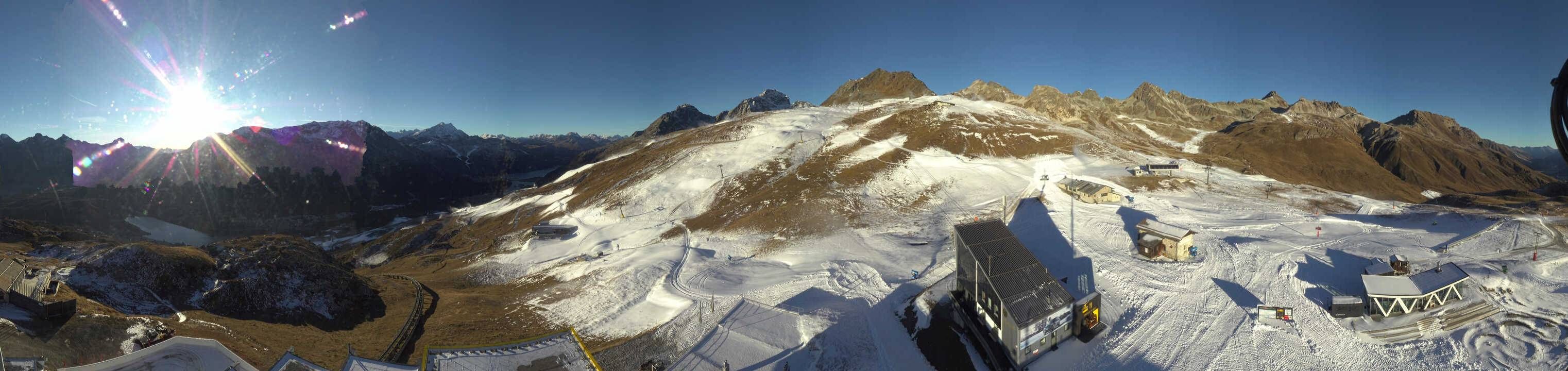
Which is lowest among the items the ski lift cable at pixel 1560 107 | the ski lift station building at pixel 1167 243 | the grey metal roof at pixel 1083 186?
the ski lift station building at pixel 1167 243

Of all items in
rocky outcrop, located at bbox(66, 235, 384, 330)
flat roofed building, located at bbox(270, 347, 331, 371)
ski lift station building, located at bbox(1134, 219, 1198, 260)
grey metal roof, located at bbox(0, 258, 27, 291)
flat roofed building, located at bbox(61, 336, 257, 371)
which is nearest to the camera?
flat roofed building, located at bbox(61, 336, 257, 371)

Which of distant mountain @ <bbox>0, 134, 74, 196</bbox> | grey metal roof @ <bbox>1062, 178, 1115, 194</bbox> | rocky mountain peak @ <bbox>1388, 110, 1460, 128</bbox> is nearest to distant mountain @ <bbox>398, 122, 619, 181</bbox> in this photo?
distant mountain @ <bbox>0, 134, 74, 196</bbox>

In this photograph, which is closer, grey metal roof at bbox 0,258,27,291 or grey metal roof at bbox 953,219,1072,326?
grey metal roof at bbox 0,258,27,291

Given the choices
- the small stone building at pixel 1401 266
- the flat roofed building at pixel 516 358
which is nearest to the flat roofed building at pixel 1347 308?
the small stone building at pixel 1401 266

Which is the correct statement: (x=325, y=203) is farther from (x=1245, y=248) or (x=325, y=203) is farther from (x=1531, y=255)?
(x=1531, y=255)

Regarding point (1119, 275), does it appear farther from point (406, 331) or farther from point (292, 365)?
point (406, 331)

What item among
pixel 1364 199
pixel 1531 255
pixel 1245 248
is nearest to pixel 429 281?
pixel 1245 248

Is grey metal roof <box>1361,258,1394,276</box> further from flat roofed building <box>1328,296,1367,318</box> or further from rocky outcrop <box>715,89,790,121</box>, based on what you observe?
rocky outcrop <box>715,89,790,121</box>

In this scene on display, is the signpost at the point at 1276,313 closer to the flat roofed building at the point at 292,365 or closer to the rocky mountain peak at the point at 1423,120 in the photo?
the flat roofed building at the point at 292,365
